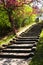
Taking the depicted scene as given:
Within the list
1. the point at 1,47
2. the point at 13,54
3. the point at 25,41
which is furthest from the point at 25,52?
the point at 25,41

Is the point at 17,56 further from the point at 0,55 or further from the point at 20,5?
the point at 20,5

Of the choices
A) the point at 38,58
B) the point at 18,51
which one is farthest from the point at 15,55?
the point at 38,58

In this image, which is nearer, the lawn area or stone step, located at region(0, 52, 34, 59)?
Answer: the lawn area

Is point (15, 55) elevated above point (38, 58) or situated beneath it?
situated beneath

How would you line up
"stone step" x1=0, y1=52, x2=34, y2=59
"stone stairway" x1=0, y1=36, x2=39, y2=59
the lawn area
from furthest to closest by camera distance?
"stone stairway" x1=0, y1=36, x2=39, y2=59, "stone step" x1=0, y1=52, x2=34, y2=59, the lawn area

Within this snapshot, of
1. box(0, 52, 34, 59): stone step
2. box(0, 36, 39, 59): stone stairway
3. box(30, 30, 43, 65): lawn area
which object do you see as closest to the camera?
box(30, 30, 43, 65): lawn area

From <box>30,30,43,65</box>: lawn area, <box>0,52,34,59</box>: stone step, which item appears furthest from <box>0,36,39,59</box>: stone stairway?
<box>30,30,43,65</box>: lawn area

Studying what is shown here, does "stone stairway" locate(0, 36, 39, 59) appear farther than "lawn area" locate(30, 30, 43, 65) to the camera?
Yes

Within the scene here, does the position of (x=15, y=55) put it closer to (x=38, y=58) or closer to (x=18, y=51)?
(x=18, y=51)

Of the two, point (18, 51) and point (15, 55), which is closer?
point (15, 55)

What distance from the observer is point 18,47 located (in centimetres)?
1345

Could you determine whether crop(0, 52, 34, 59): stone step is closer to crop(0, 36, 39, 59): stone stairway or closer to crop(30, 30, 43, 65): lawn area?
crop(0, 36, 39, 59): stone stairway

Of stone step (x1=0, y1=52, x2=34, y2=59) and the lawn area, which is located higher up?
the lawn area

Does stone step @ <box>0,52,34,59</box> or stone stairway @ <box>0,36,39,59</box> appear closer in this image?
stone step @ <box>0,52,34,59</box>
